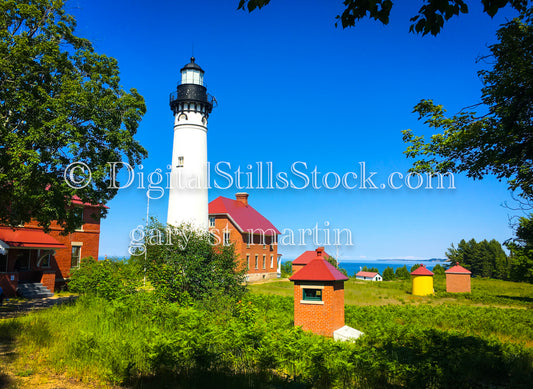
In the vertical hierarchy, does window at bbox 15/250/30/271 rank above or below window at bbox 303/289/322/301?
above

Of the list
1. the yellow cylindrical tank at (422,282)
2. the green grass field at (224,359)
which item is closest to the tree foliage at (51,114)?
the green grass field at (224,359)

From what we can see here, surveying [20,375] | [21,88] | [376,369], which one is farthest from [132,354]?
[21,88]

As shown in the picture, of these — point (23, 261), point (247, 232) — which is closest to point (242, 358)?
point (23, 261)

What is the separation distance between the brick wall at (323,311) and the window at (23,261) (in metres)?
19.7

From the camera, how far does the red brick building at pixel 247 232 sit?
145ft

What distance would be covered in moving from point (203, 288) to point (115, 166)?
312 inches

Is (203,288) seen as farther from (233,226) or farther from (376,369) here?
(233,226)

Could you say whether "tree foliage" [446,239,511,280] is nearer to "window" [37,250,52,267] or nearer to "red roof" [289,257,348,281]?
"red roof" [289,257,348,281]

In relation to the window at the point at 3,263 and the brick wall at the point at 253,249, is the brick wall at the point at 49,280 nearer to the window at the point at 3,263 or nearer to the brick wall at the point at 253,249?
the window at the point at 3,263

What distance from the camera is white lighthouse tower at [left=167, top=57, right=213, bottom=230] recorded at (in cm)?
2958

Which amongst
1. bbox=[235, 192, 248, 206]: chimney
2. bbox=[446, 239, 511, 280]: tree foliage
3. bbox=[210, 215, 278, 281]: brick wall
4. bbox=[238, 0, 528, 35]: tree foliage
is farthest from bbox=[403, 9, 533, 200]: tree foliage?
bbox=[446, 239, 511, 280]: tree foliage

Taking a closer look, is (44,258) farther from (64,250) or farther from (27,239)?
(27,239)

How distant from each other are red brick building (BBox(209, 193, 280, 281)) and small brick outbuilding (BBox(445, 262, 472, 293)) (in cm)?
2139

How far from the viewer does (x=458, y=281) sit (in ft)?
122
